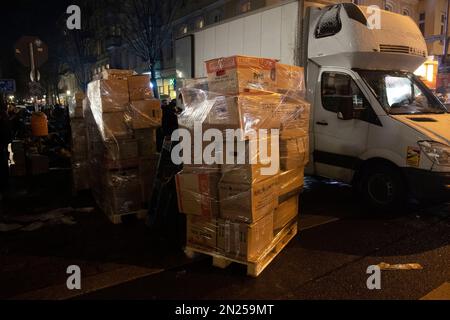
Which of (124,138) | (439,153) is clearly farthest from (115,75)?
(439,153)

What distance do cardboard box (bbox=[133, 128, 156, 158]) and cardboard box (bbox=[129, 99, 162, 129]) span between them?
0.14 m

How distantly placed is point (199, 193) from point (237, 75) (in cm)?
130

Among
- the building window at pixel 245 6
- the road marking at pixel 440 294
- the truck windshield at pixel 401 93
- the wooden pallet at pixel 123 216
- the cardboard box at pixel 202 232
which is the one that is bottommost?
the road marking at pixel 440 294

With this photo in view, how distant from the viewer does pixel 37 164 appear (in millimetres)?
8898

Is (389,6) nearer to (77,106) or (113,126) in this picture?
(77,106)

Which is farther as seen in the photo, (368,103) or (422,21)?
(422,21)

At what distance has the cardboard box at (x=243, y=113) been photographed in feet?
12.1

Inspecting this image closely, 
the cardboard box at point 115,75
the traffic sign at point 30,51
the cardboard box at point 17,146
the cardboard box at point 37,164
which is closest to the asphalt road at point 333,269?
the cardboard box at point 115,75

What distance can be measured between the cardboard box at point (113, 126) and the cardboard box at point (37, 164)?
Result: 165 inches

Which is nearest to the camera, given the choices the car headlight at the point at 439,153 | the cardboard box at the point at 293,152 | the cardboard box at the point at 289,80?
the cardboard box at the point at 293,152

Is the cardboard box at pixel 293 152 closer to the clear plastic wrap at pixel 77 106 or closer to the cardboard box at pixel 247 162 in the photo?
the cardboard box at pixel 247 162

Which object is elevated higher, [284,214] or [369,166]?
[369,166]

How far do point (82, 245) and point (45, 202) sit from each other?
2356mm

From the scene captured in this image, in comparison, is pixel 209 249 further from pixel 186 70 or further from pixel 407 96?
pixel 186 70
